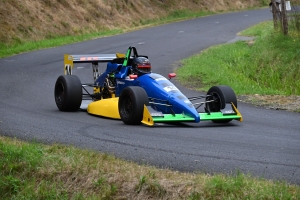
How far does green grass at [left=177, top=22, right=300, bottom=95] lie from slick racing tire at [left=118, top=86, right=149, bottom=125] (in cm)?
517

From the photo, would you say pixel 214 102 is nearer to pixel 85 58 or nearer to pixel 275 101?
pixel 275 101

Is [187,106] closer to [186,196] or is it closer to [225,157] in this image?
[225,157]

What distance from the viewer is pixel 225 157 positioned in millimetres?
9492

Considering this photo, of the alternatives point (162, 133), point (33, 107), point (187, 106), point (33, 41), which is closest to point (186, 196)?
point (162, 133)

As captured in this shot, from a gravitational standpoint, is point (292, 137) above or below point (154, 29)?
below

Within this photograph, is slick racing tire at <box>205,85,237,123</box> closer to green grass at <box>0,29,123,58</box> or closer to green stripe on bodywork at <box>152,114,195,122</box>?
green stripe on bodywork at <box>152,114,195,122</box>

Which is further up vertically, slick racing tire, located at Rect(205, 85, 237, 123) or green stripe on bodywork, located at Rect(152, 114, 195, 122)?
slick racing tire, located at Rect(205, 85, 237, 123)

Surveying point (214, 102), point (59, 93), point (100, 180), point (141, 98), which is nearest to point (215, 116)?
point (214, 102)

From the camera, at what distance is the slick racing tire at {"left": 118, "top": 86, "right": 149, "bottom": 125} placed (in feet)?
39.4

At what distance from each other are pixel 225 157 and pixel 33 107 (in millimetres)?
6247

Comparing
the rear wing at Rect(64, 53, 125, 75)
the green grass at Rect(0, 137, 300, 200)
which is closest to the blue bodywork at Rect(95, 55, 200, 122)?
the rear wing at Rect(64, 53, 125, 75)

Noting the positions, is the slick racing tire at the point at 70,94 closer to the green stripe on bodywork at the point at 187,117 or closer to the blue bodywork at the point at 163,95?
the blue bodywork at the point at 163,95

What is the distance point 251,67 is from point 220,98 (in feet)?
34.2

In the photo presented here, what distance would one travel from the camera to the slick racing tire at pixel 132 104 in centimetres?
1200
